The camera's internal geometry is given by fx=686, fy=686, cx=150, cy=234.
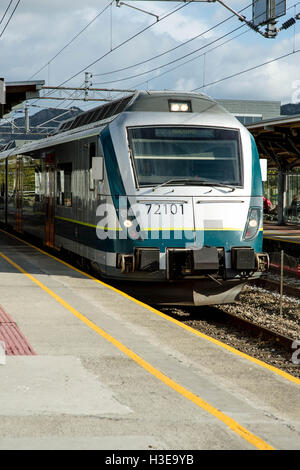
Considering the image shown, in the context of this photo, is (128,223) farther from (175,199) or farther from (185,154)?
(185,154)

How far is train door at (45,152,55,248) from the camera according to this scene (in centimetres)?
1614

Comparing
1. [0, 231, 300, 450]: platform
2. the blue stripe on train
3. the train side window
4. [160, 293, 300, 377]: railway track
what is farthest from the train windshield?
[0, 231, 300, 450]: platform

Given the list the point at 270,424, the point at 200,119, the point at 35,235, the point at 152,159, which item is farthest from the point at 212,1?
the point at 270,424

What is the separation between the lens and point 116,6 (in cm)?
1672

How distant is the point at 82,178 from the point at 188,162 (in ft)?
8.46

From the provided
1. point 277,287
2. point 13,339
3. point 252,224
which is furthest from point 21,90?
point 13,339

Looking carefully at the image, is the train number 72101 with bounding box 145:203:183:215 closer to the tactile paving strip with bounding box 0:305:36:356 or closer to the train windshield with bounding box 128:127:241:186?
the train windshield with bounding box 128:127:241:186

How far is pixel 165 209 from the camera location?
36.2 ft

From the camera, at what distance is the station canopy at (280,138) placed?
22.0 m

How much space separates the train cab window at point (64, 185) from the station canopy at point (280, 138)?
8.52m

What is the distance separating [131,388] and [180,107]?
7221mm

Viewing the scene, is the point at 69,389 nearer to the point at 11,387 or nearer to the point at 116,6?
the point at 11,387

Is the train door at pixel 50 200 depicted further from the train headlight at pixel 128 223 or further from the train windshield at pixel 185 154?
the train headlight at pixel 128 223

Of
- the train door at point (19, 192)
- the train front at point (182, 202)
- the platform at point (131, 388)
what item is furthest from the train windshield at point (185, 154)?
the train door at point (19, 192)
